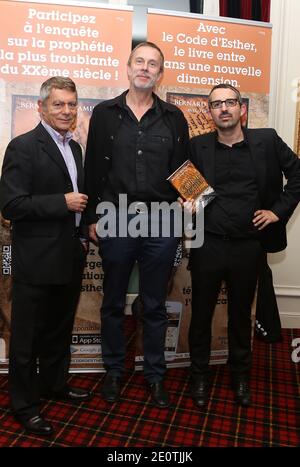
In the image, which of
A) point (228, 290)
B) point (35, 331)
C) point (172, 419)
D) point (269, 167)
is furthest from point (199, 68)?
point (172, 419)

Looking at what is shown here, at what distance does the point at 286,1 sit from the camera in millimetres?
3529

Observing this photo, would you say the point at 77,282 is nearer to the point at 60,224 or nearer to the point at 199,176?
the point at 60,224

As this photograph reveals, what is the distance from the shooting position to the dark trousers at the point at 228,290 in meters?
2.47

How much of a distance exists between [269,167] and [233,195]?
0.26 meters

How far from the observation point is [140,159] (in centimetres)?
239

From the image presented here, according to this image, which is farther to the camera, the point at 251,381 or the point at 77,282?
the point at 251,381

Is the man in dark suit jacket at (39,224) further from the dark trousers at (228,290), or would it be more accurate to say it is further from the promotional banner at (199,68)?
the promotional banner at (199,68)

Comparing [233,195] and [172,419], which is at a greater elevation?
[233,195]

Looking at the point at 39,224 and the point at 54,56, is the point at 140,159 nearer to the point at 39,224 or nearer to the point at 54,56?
the point at 39,224

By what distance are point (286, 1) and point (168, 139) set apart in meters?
1.91

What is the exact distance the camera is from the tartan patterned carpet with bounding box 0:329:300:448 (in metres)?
2.23

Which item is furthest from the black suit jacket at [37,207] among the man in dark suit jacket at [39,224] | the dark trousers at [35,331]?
the dark trousers at [35,331]

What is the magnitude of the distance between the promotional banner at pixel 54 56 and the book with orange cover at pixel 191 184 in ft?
2.48

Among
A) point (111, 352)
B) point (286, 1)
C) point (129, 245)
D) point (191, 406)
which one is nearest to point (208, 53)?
point (286, 1)
